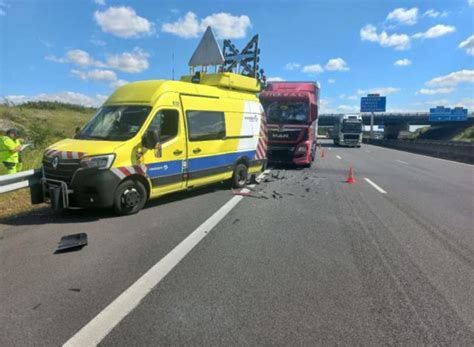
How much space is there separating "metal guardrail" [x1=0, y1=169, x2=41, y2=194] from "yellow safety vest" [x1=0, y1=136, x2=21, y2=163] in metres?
3.16

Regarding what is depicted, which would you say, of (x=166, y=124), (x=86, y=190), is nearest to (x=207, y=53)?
(x=166, y=124)

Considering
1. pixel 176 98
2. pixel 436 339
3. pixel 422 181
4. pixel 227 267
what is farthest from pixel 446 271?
pixel 422 181

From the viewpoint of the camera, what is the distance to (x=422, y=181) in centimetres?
1298

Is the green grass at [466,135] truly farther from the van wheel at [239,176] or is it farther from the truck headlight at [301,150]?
the van wheel at [239,176]

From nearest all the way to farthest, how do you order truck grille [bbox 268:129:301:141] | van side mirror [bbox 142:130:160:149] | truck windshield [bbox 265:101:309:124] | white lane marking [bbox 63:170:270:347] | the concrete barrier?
white lane marking [bbox 63:170:270:347]
van side mirror [bbox 142:130:160:149]
truck grille [bbox 268:129:301:141]
truck windshield [bbox 265:101:309:124]
the concrete barrier

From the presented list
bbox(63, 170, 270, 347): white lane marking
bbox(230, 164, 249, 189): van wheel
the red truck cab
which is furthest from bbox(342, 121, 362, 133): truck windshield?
bbox(63, 170, 270, 347): white lane marking

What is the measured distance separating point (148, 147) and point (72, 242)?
2.42m

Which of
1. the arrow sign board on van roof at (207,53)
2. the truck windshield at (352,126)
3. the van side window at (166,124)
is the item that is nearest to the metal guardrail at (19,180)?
the van side window at (166,124)

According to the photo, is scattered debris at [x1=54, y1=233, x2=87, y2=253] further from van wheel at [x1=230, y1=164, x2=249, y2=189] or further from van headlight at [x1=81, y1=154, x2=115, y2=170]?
van wheel at [x1=230, y1=164, x2=249, y2=189]

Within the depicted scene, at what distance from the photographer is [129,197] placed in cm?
693

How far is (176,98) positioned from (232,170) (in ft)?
9.35

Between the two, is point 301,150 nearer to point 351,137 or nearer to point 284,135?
point 284,135

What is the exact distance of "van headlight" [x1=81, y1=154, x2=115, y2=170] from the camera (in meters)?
6.37

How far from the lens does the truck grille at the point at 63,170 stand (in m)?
6.42
